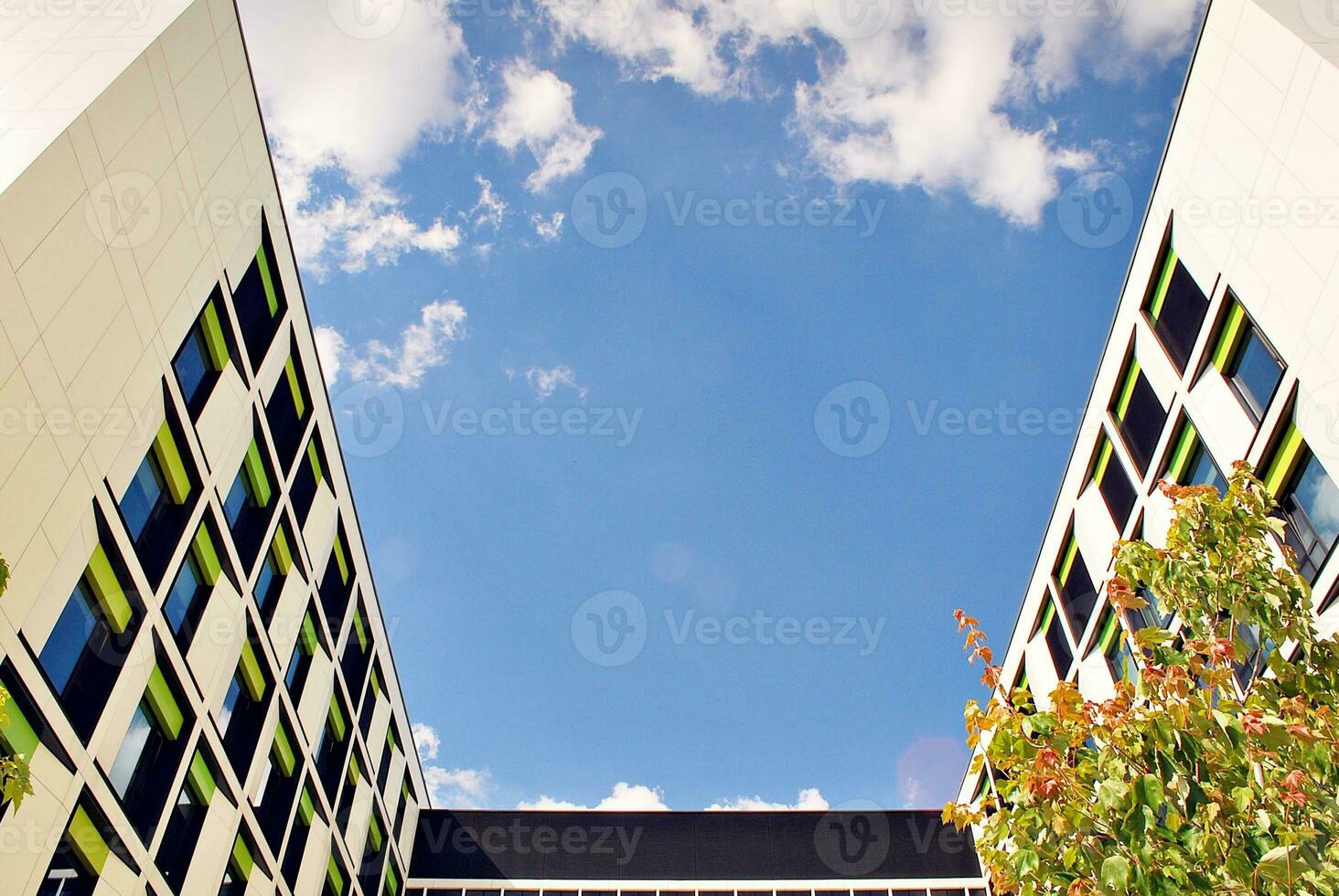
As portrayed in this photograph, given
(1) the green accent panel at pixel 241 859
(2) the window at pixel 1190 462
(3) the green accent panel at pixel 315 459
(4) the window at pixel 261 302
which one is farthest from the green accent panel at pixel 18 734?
(2) the window at pixel 1190 462

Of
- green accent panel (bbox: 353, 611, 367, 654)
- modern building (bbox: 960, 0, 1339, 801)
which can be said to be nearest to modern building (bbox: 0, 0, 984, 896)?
green accent panel (bbox: 353, 611, 367, 654)

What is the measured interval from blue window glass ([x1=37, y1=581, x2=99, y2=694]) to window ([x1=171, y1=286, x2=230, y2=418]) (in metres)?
4.07

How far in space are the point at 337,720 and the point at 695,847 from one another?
40.4 feet

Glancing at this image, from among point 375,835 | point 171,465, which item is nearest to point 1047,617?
point 375,835

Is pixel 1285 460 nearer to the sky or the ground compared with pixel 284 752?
nearer to the sky

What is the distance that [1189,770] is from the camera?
6.82 metres

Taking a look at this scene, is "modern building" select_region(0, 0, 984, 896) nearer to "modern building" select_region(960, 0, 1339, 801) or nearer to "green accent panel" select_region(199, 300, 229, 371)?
"green accent panel" select_region(199, 300, 229, 371)

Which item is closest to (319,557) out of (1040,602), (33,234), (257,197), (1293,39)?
(257,197)

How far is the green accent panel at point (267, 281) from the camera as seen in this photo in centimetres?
1844

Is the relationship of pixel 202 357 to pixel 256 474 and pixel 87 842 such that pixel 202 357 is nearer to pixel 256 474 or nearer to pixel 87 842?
pixel 256 474

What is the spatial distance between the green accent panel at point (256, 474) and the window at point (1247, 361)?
19557 mm

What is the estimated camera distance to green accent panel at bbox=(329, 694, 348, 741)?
22969mm

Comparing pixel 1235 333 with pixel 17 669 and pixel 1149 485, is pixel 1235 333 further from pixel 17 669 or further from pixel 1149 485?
pixel 17 669

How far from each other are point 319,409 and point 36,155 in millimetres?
11319
